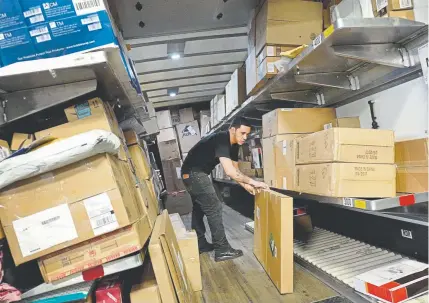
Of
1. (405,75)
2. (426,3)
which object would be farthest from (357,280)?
(426,3)

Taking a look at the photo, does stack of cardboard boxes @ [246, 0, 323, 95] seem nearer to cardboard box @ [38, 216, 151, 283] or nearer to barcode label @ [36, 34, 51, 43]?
barcode label @ [36, 34, 51, 43]

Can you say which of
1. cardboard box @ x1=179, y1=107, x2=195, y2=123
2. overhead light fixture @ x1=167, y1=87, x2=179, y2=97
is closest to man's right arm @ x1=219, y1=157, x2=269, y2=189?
overhead light fixture @ x1=167, y1=87, x2=179, y2=97

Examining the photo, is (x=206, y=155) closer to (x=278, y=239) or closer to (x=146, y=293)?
(x=278, y=239)

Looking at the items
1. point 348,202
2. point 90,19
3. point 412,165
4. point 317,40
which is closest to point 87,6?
point 90,19

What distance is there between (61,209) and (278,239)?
1.38 meters

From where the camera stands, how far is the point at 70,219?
1262mm

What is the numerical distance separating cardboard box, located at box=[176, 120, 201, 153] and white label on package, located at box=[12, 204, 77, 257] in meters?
4.91

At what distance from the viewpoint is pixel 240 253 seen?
9.53ft

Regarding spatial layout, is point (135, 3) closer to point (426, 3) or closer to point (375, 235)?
point (426, 3)

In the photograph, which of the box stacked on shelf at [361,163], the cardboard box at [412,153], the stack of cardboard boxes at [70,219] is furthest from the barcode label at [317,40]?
the stack of cardboard boxes at [70,219]

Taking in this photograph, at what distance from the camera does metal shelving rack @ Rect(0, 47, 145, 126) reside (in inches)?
49.3

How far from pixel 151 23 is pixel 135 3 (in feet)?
1.05

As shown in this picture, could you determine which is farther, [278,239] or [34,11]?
[278,239]

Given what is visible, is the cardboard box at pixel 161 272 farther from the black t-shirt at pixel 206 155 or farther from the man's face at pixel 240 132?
the man's face at pixel 240 132
